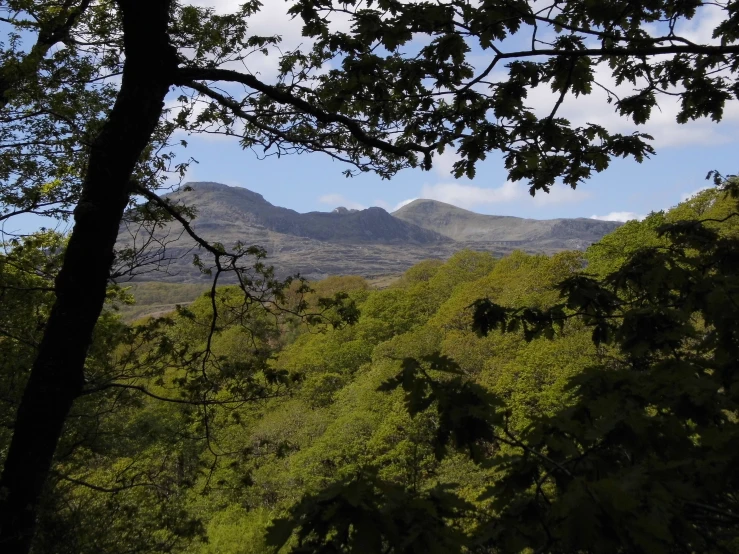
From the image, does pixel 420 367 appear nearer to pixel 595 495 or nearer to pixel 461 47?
pixel 595 495

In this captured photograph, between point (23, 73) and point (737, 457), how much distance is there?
24.7ft

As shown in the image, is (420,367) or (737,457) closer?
(737,457)

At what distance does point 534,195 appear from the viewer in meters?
4.82

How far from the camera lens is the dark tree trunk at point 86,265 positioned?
3521mm

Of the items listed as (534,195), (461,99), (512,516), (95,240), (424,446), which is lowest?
(424,446)

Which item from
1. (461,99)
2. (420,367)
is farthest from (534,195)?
(420,367)

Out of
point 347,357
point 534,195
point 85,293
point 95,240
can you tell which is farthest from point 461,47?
point 347,357

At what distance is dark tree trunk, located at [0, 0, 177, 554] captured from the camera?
11.6 ft

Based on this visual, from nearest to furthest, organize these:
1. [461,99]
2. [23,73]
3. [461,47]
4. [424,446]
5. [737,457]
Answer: [737,457] < [461,47] < [461,99] < [23,73] < [424,446]

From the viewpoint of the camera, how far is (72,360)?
3.62 metres

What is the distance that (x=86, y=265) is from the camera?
3637mm

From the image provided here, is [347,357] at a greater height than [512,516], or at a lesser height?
lesser

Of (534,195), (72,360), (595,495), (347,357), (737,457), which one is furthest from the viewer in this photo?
(347,357)

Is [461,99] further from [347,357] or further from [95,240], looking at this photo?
[347,357]
